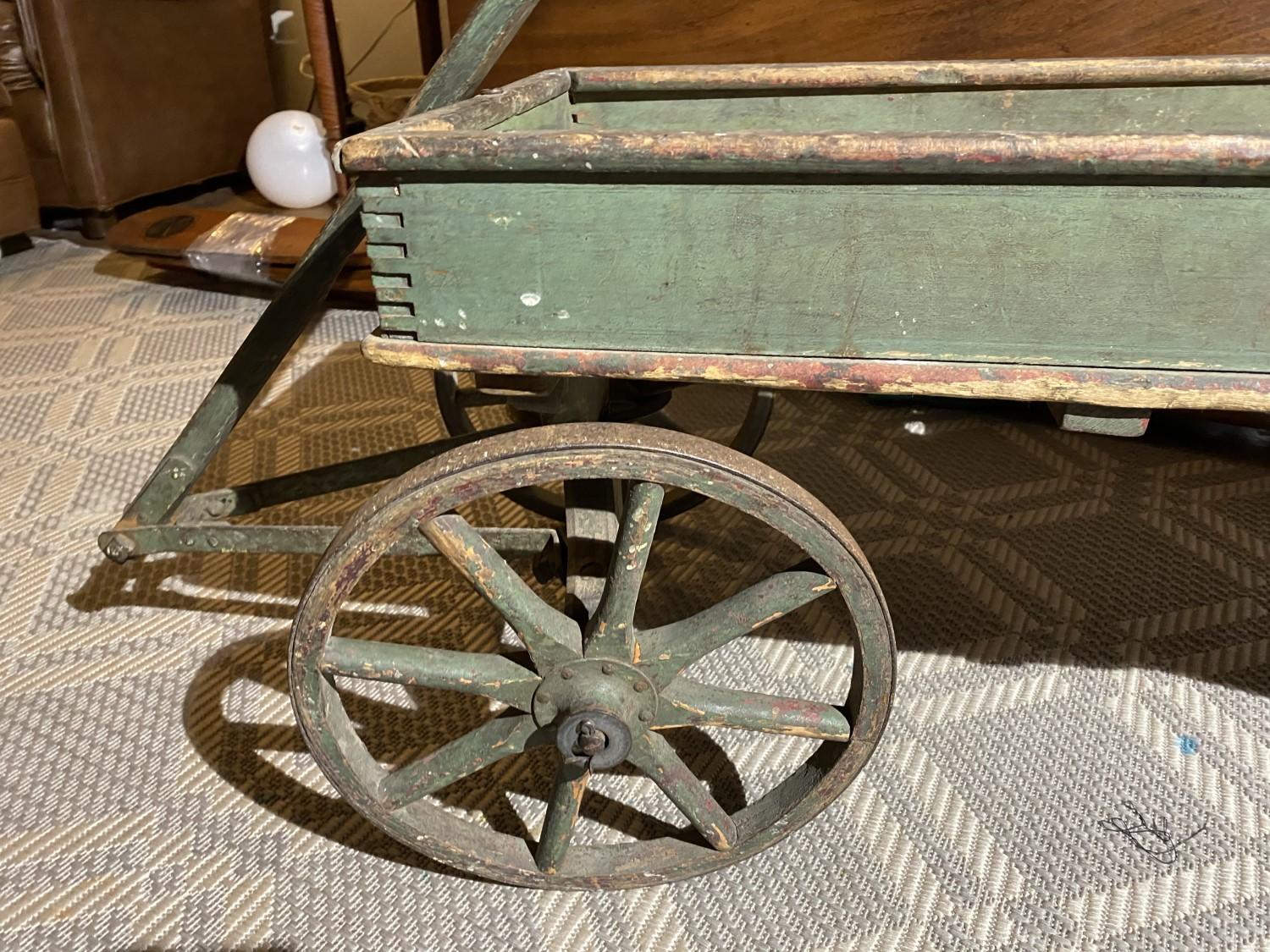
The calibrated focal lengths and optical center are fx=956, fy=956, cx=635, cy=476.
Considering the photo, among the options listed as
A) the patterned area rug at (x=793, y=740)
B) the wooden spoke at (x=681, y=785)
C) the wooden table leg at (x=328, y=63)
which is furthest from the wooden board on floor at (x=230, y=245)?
the wooden spoke at (x=681, y=785)

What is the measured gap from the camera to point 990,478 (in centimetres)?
168

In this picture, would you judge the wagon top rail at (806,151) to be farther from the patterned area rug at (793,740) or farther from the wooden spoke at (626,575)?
the patterned area rug at (793,740)

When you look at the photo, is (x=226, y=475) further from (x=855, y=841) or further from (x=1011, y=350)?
(x=1011, y=350)

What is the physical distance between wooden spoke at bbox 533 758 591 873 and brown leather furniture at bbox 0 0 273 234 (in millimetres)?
2603

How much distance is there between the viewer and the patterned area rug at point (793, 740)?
995 millimetres

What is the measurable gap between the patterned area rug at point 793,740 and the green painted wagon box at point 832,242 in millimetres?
600

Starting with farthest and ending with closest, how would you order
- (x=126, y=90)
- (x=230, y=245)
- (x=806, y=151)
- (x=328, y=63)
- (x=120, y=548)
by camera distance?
(x=126, y=90), (x=230, y=245), (x=328, y=63), (x=120, y=548), (x=806, y=151)

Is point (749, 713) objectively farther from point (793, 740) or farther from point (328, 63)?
point (328, 63)

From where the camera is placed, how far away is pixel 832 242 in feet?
2.29

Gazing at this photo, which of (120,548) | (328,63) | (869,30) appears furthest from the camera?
(328,63)

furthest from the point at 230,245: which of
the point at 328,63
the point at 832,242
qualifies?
the point at 832,242

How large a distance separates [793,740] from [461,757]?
46cm

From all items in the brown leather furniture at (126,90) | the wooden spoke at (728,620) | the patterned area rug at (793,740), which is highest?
the brown leather furniture at (126,90)

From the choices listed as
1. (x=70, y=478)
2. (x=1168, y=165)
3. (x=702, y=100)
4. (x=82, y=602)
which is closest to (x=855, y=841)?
(x=1168, y=165)
